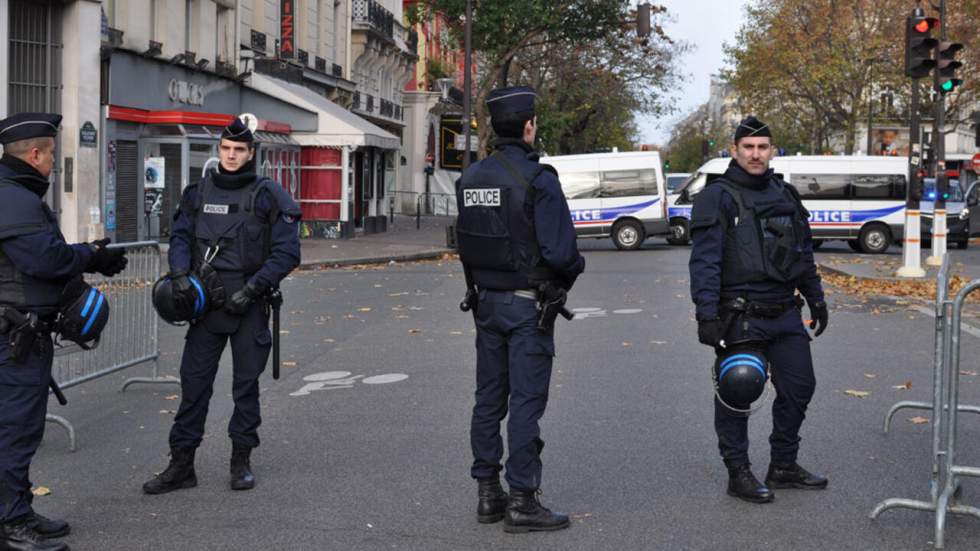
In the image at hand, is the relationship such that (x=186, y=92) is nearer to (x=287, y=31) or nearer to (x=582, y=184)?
(x=287, y=31)

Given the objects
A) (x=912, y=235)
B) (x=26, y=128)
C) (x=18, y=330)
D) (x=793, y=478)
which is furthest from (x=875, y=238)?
(x=18, y=330)

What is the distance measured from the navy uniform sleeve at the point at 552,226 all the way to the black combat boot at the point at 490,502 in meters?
1.00

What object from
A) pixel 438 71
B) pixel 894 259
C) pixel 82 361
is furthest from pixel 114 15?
pixel 438 71

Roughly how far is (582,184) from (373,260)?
7.32 metres

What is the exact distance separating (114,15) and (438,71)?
37.0 m

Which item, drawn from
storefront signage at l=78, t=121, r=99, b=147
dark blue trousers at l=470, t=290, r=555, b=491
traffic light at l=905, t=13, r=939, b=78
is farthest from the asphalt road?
storefront signage at l=78, t=121, r=99, b=147

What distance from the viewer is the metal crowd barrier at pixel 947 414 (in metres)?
5.48

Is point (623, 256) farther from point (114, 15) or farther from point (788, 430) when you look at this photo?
point (788, 430)

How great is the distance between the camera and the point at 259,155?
30.9 metres

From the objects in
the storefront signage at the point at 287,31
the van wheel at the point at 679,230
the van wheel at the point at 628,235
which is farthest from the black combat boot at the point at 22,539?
the storefront signage at the point at 287,31

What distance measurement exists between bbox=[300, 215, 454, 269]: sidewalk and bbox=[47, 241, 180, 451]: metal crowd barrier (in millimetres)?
13947

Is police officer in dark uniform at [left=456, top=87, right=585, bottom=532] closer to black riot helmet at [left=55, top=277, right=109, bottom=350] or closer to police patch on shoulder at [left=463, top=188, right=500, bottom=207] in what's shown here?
police patch on shoulder at [left=463, top=188, right=500, bottom=207]

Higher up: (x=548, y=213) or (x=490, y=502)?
(x=548, y=213)

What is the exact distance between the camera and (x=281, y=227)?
256 inches
